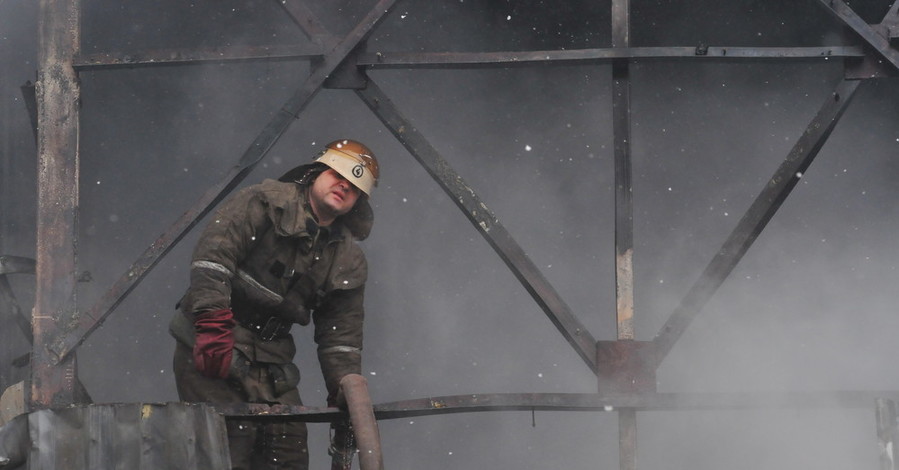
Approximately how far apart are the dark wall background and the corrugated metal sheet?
12.4 ft

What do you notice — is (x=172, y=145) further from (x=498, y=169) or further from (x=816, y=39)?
(x=816, y=39)

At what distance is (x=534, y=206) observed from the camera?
823 centimetres

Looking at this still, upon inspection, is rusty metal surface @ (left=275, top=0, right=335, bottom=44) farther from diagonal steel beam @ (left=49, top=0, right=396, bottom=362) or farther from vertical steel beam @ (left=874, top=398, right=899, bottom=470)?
vertical steel beam @ (left=874, top=398, right=899, bottom=470)

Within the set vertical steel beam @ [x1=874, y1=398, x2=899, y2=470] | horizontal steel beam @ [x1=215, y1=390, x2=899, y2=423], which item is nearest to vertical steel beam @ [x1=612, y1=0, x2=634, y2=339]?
horizontal steel beam @ [x1=215, y1=390, x2=899, y2=423]

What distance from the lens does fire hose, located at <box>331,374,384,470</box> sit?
169 inches

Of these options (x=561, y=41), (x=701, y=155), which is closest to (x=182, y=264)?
(x=561, y=41)

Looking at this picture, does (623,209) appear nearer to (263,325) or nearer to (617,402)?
(617,402)

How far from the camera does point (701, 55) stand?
5.23m

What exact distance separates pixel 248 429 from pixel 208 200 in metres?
1.00

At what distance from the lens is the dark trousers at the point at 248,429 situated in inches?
191

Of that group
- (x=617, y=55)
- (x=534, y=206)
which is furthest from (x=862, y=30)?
(x=534, y=206)

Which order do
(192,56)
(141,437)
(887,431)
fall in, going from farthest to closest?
(192,56) → (887,431) → (141,437)

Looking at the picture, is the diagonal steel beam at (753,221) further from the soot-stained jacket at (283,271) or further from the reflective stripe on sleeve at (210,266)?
the reflective stripe on sleeve at (210,266)

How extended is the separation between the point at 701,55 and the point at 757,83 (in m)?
2.63
